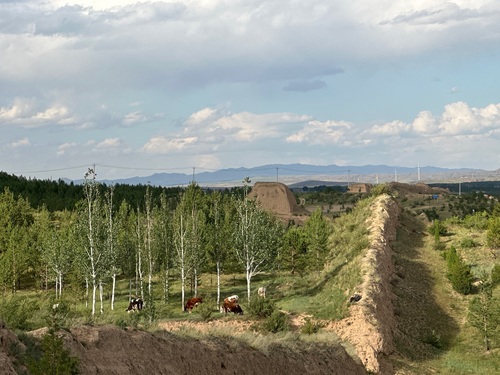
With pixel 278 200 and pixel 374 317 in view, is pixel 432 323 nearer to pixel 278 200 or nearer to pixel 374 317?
pixel 374 317

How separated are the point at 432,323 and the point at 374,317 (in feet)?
27.5

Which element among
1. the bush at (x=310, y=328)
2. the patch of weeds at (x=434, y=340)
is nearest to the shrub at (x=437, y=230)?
the patch of weeds at (x=434, y=340)

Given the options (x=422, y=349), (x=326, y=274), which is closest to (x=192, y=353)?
(x=422, y=349)

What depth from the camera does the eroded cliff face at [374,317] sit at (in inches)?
1206

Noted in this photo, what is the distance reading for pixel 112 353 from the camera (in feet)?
56.9

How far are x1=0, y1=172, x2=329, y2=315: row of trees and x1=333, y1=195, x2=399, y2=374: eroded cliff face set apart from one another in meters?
8.94

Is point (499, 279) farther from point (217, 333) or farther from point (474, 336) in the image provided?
point (217, 333)

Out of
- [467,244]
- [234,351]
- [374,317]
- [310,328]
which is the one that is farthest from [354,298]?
[467,244]

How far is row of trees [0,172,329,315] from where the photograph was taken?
47250 mm

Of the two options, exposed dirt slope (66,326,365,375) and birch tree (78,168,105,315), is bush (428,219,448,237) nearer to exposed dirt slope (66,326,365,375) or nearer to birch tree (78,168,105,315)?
birch tree (78,168,105,315)

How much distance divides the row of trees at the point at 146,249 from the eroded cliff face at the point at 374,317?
29.3 ft

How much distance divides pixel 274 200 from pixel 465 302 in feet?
333

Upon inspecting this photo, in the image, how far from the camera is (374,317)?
110 ft

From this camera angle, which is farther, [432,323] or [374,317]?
[432,323]
